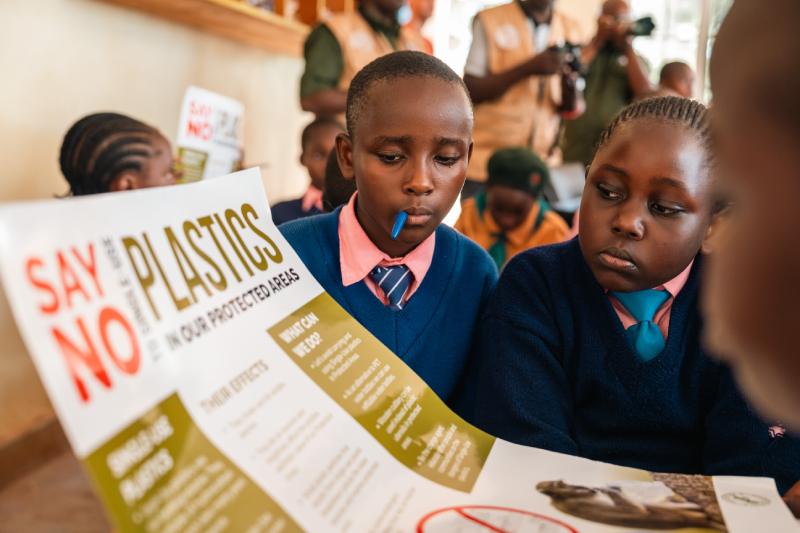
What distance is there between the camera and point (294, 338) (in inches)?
16.4

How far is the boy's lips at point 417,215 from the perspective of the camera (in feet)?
2.30

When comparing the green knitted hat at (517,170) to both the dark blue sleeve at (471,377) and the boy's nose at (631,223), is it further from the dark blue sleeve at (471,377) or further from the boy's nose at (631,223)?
the boy's nose at (631,223)

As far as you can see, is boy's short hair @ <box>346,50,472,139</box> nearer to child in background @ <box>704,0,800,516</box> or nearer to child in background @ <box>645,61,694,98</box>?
child in background @ <box>704,0,800,516</box>

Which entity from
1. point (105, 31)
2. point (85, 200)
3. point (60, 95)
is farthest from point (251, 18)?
point (85, 200)

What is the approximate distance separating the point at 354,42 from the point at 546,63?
1.88 feet

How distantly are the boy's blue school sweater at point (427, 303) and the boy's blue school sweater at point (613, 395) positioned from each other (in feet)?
0.24

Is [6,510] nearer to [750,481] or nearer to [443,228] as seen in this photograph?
[443,228]

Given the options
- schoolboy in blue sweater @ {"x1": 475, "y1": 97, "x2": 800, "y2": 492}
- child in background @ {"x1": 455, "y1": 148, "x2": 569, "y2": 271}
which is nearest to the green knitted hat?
child in background @ {"x1": 455, "y1": 148, "x2": 569, "y2": 271}

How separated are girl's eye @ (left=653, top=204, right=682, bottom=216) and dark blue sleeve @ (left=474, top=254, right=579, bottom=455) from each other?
155 millimetres

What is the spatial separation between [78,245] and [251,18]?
1775mm

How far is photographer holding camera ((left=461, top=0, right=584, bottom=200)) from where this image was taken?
1793 mm

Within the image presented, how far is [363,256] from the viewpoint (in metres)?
0.72

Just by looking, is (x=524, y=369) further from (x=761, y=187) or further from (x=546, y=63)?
(x=546, y=63)

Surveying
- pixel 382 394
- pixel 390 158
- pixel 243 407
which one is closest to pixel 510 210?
pixel 390 158
